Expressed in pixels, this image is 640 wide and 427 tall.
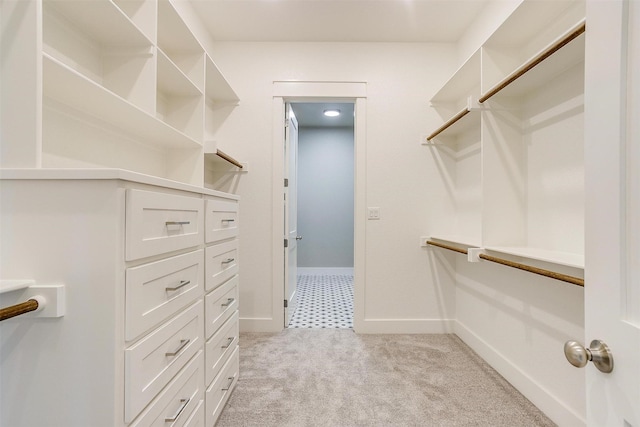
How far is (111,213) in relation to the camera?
→ 71cm

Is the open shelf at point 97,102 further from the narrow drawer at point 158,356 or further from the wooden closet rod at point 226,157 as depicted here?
the narrow drawer at point 158,356

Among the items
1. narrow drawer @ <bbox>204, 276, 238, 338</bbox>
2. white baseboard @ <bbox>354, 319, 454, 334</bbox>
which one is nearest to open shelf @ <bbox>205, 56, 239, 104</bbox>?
narrow drawer @ <bbox>204, 276, 238, 338</bbox>

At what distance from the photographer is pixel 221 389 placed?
1.43m

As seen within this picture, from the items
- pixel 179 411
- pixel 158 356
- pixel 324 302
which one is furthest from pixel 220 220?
pixel 324 302

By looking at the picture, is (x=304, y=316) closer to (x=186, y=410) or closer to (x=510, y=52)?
(x=186, y=410)

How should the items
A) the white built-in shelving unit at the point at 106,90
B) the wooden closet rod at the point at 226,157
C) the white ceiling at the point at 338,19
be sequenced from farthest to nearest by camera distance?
1. the white ceiling at the point at 338,19
2. the wooden closet rod at the point at 226,157
3. the white built-in shelving unit at the point at 106,90

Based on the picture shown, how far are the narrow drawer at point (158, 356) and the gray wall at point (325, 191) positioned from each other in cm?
393

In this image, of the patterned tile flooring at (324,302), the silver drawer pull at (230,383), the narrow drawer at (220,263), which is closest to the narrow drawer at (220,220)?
the narrow drawer at (220,263)

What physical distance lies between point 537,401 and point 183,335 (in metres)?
1.83

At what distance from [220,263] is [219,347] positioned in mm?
411

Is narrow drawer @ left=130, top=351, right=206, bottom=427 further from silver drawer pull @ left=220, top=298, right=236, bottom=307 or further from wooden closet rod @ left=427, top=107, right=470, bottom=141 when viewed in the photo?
wooden closet rod @ left=427, top=107, right=470, bottom=141

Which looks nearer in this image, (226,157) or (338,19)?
(226,157)

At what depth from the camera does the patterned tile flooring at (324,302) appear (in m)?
2.80

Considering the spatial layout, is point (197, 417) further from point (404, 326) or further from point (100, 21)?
point (404, 326)
